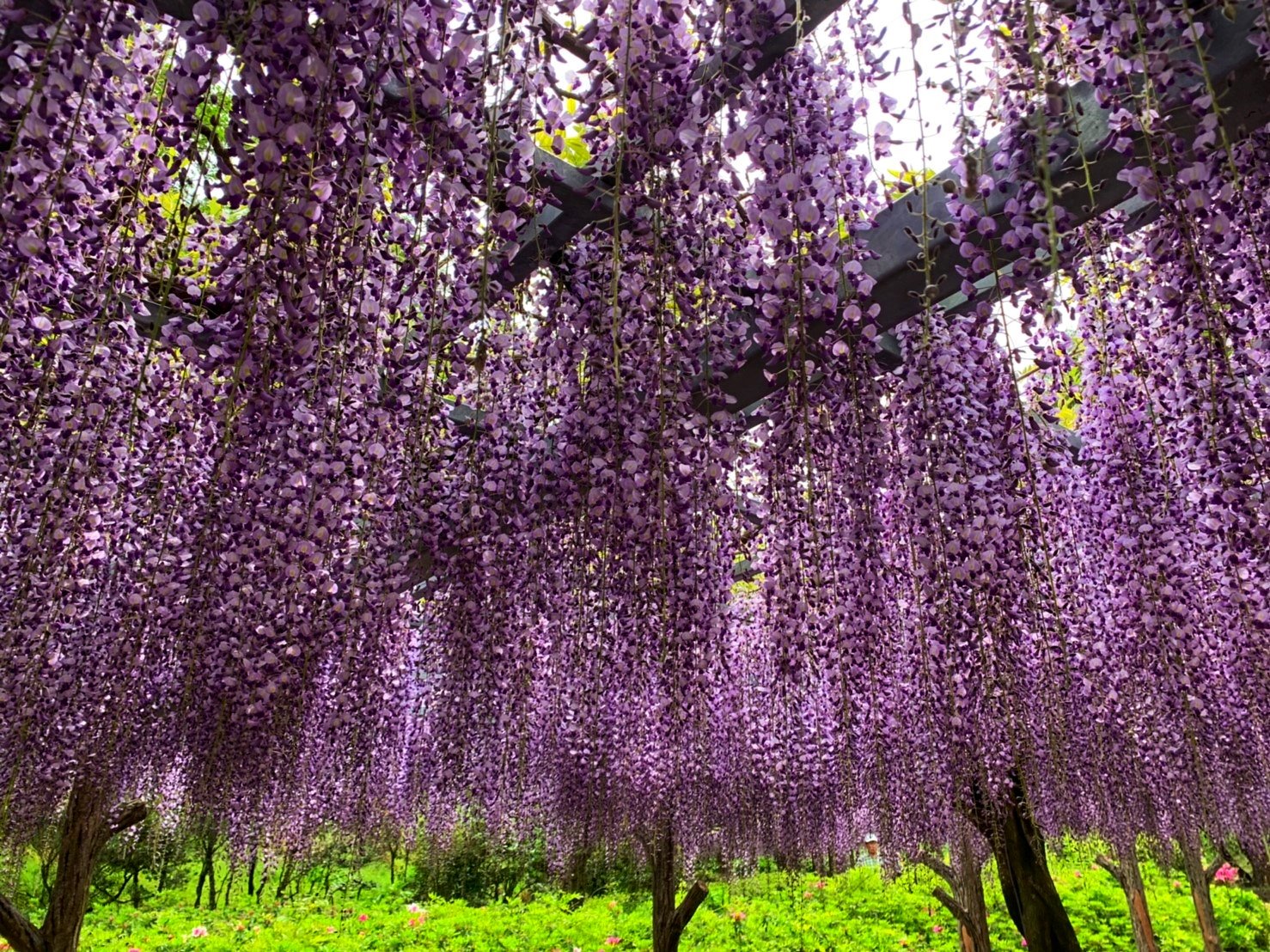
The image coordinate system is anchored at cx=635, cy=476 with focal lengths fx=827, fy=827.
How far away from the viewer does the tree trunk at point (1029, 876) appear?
6.10 m

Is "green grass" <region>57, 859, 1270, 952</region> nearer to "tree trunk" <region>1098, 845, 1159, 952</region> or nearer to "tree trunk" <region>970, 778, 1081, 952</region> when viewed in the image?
"tree trunk" <region>1098, 845, 1159, 952</region>

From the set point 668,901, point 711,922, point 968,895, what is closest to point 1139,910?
point 968,895

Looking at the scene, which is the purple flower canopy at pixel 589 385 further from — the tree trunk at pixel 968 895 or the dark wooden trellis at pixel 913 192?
the tree trunk at pixel 968 895

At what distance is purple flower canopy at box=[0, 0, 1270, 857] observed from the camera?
211cm

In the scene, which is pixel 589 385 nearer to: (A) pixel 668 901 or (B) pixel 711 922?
(A) pixel 668 901

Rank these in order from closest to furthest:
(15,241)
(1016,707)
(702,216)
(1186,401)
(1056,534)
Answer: (15,241)
(702,216)
(1186,401)
(1016,707)
(1056,534)

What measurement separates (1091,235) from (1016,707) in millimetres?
2203

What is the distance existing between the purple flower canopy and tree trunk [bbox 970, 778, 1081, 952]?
715 millimetres

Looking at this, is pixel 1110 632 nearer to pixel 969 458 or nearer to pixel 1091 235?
pixel 969 458

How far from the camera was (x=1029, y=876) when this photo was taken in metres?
6.27

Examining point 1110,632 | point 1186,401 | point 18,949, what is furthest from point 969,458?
point 18,949

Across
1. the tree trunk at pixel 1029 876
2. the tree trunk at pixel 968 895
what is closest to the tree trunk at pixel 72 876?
the tree trunk at pixel 1029 876

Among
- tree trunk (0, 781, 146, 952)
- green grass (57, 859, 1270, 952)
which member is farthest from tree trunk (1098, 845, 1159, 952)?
tree trunk (0, 781, 146, 952)

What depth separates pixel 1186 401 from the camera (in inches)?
130
